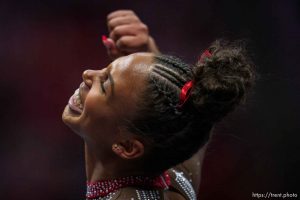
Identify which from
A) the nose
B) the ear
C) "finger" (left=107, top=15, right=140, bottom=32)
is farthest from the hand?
the ear

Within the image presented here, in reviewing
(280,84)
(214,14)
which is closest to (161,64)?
(280,84)

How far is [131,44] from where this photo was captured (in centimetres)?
113

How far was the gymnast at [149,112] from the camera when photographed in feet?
2.52

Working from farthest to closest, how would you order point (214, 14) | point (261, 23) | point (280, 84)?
point (214, 14) < point (261, 23) < point (280, 84)

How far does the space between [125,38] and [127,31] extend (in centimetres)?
3

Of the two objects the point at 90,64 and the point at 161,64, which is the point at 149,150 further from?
the point at 90,64

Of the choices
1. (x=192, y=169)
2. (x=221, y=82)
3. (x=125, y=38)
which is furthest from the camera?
(x=125, y=38)

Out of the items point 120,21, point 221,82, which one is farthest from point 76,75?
point 221,82

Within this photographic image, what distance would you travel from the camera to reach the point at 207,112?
2.51ft

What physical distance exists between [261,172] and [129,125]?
2.28 ft

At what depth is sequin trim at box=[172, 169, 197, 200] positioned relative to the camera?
3.05ft

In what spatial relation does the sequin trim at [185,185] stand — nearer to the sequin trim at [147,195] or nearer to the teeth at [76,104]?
the sequin trim at [147,195]

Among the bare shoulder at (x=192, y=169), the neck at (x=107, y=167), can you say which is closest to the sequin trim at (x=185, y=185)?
the bare shoulder at (x=192, y=169)

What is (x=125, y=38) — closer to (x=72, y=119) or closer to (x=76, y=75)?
(x=72, y=119)
